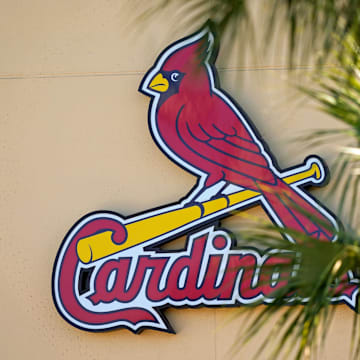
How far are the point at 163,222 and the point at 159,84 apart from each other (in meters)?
1.21

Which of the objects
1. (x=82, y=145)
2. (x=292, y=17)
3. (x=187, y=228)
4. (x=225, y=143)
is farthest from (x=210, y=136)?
(x=292, y=17)

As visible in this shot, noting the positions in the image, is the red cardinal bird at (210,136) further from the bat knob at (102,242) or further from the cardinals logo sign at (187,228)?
the bat knob at (102,242)

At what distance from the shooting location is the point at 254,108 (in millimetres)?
7484

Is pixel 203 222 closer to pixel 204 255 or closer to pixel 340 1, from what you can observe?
pixel 204 255

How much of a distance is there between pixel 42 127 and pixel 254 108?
192cm

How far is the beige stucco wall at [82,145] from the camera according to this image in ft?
23.9

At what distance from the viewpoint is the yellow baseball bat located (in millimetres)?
7127

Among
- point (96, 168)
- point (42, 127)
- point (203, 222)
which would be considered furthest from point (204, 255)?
point (42, 127)

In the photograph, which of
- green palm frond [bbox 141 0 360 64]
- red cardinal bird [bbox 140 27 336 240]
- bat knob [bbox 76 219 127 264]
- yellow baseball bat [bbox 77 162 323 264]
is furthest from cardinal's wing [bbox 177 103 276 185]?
green palm frond [bbox 141 0 360 64]

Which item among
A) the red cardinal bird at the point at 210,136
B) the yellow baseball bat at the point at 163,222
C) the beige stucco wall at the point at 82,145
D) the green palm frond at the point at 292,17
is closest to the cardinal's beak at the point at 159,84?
the red cardinal bird at the point at 210,136

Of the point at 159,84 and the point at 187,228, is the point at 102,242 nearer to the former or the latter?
the point at 187,228

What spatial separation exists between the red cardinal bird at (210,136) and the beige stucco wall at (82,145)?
0.64 feet

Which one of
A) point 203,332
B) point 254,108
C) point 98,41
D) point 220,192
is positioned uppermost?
point 98,41

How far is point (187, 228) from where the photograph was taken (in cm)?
716
